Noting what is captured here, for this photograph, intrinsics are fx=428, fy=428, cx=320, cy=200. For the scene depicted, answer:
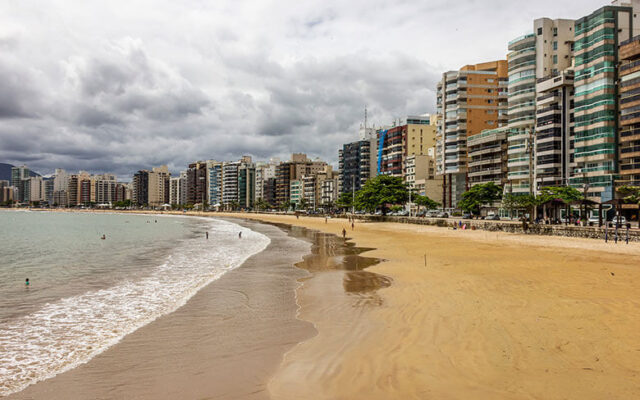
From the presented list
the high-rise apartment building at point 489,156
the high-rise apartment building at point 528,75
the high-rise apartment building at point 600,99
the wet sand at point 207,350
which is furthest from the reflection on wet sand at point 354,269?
the high-rise apartment building at point 489,156

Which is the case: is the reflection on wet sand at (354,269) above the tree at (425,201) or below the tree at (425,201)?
below

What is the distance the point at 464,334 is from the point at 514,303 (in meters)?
4.30

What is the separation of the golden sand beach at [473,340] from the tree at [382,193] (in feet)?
222

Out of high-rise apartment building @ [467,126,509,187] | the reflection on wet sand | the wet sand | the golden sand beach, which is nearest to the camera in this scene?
the golden sand beach

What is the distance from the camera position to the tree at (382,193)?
88.4m

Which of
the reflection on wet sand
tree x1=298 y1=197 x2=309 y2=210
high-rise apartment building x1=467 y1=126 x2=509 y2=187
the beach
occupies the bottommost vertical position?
the reflection on wet sand

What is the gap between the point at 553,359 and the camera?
8.86 m

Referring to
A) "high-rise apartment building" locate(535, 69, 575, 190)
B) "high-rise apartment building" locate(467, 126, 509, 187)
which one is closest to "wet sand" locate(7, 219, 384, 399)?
"high-rise apartment building" locate(535, 69, 575, 190)

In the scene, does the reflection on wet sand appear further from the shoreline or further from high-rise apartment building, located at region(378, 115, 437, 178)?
high-rise apartment building, located at region(378, 115, 437, 178)

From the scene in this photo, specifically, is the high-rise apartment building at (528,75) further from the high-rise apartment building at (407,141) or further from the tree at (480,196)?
the high-rise apartment building at (407,141)

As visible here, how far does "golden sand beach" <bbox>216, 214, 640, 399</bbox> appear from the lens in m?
7.73

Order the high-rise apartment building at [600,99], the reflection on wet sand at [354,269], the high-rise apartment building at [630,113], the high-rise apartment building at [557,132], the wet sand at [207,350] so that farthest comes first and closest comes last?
the high-rise apartment building at [557,132] → the high-rise apartment building at [600,99] → the high-rise apartment building at [630,113] → the reflection on wet sand at [354,269] → the wet sand at [207,350]

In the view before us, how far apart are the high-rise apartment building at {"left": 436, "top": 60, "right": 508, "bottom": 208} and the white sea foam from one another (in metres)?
93.3

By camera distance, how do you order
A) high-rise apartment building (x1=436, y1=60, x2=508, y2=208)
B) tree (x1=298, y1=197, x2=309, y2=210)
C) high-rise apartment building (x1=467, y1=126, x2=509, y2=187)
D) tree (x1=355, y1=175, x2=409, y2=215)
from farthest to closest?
tree (x1=298, y1=197, x2=309, y2=210) < high-rise apartment building (x1=436, y1=60, x2=508, y2=208) < high-rise apartment building (x1=467, y1=126, x2=509, y2=187) < tree (x1=355, y1=175, x2=409, y2=215)
